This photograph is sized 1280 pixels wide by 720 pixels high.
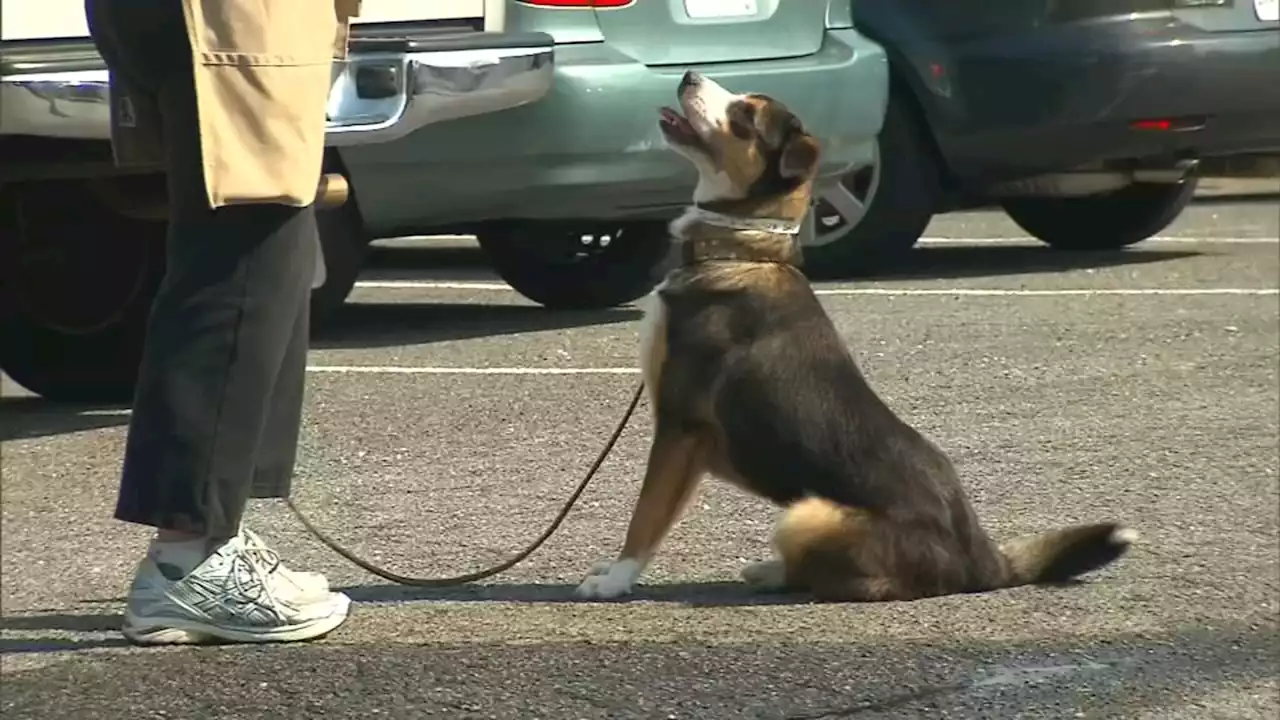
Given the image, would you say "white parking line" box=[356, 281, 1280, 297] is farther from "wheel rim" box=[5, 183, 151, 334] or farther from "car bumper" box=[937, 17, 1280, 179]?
"wheel rim" box=[5, 183, 151, 334]

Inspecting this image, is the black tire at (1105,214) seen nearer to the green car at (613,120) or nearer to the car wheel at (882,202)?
the car wheel at (882,202)

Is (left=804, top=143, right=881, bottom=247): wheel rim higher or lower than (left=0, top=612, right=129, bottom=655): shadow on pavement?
lower

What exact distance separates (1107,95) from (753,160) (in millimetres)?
4028

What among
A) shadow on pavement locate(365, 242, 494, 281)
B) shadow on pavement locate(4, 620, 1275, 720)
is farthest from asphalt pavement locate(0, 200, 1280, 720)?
shadow on pavement locate(365, 242, 494, 281)

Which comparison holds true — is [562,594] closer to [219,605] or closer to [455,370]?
[219,605]

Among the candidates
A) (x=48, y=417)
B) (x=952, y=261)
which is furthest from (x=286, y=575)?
(x=952, y=261)

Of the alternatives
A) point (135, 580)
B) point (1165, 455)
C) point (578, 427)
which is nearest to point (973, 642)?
point (135, 580)

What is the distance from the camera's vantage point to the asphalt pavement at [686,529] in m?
3.71

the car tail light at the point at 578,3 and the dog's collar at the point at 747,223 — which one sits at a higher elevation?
the dog's collar at the point at 747,223

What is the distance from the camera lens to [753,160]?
4812 mm

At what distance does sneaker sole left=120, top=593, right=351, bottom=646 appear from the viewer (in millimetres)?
3932

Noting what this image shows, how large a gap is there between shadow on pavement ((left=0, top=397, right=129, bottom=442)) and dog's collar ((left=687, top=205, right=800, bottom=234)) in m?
2.31

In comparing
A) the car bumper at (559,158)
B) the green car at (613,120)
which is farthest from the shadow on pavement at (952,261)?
the car bumper at (559,158)

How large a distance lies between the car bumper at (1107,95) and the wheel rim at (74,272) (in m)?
3.75
